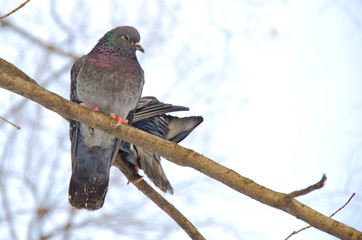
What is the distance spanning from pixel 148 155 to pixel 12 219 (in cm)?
240

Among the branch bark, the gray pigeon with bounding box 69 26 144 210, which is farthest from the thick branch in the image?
the branch bark

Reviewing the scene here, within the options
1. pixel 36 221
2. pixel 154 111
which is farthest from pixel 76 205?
pixel 36 221

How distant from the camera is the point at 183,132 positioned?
201 inches

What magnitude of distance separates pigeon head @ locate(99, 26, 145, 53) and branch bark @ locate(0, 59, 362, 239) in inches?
54.8

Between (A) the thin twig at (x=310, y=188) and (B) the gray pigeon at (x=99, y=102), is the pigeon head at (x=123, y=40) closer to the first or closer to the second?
(B) the gray pigeon at (x=99, y=102)

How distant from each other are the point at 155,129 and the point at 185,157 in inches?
79.1

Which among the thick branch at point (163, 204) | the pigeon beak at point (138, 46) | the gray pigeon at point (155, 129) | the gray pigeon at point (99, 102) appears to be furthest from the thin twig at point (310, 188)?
the pigeon beak at point (138, 46)

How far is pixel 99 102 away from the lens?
4.01 m

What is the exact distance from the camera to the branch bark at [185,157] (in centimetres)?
257

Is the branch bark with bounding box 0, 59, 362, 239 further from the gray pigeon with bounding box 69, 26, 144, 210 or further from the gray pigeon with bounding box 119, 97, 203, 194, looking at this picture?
the gray pigeon with bounding box 119, 97, 203, 194

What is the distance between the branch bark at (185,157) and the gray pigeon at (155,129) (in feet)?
4.49

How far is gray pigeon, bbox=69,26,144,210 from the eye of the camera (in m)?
4.00

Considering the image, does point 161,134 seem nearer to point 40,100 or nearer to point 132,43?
point 132,43

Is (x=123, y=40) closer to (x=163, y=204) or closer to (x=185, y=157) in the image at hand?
(x=163, y=204)
